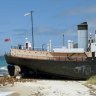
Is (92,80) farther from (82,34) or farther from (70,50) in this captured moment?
(82,34)

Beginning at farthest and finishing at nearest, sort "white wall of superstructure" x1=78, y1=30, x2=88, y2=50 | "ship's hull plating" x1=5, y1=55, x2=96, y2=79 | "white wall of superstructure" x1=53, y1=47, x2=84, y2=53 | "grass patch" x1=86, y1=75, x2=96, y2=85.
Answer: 1. "white wall of superstructure" x1=78, y1=30, x2=88, y2=50
2. "white wall of superstructure" x1=53, y1=47, x2=84, y2=53
3. "ship's hull plating" x1=5, y1=55, x2=96, y2=79
4. "grass patch" x1=86, y1=75, x2=96, y2=85

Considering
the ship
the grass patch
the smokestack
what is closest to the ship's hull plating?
the ship

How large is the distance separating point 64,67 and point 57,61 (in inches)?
33.6

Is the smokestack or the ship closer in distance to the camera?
the ship

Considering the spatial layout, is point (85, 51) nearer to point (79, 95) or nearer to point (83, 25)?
point (83, 25)

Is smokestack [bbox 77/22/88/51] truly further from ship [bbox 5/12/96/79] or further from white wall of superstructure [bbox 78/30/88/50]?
ship [bbox 5/12/96/79]

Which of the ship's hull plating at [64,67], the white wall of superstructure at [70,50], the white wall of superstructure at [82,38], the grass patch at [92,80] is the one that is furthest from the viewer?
the white wall of superstructure at [82,38]

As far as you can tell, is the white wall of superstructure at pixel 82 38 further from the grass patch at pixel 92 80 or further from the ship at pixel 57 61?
the grass patch at pixel 92 80

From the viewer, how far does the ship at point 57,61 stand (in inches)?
1654

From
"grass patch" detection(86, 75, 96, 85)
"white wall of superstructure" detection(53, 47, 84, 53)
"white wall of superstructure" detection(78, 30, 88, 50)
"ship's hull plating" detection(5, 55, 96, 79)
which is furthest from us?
"white wall of superstructure" detection(78, 30, 88, 50)

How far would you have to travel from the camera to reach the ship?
138 ft

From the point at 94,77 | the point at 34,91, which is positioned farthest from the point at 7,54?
the point at 34,91

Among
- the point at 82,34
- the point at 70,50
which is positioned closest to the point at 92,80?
the point at 70,50

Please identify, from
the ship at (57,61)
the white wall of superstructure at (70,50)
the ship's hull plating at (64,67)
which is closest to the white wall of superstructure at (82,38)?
the ship at (57,61)
